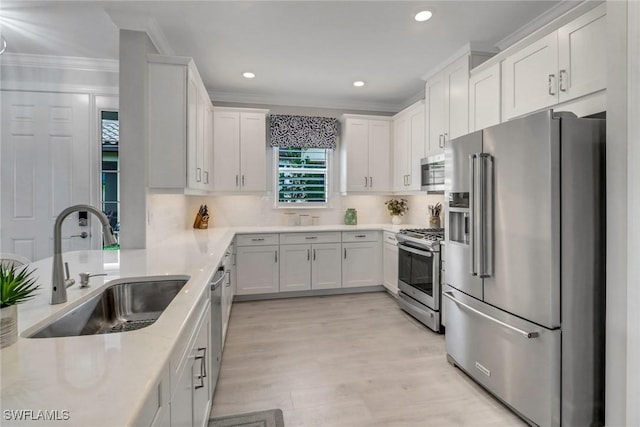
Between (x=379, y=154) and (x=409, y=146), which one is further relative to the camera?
(x=379, y=154)

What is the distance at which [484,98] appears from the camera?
281cm

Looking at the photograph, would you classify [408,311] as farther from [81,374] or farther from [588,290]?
[81,374]

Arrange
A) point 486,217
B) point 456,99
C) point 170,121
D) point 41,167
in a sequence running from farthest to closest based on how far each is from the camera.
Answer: point 41,167, point 456,99, point 170,121, point 486,217

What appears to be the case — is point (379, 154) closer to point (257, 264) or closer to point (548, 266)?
point (257, 264)

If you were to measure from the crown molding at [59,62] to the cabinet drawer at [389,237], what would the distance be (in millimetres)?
3711

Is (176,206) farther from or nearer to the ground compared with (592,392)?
farther from the ground

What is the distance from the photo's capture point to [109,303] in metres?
1.58

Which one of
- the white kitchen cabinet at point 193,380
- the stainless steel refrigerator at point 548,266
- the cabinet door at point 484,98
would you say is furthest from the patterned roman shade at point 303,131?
the white kitchen cabinet at point 193,380

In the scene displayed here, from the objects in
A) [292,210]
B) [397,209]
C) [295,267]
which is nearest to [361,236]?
[397,209]

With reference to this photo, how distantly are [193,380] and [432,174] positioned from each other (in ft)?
10.4

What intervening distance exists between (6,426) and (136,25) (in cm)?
288

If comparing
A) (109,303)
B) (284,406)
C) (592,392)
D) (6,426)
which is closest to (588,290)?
(592,392)

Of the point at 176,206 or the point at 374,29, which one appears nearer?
the point at 374,29

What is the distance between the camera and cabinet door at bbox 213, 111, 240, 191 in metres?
4.18
